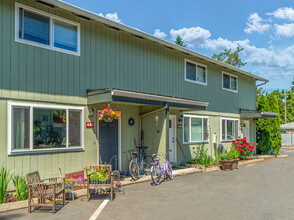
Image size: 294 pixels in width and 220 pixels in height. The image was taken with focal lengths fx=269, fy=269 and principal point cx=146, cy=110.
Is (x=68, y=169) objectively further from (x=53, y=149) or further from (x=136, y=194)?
(x=136, y=194)

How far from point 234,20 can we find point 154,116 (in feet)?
50.7

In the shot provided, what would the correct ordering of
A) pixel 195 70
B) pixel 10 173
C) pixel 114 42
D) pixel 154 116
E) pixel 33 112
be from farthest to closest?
pixel 195 70 → pixel 154 116 → pixel 114 42 → pixel 33 112 → pixel 10 173

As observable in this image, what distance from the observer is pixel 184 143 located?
12.1 meters

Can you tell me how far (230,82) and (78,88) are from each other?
10.3m

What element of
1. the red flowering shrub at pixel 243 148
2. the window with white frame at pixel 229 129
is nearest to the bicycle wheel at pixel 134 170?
the red flowering shrub at pixel 243 148

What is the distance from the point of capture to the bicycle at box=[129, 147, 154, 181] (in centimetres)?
838

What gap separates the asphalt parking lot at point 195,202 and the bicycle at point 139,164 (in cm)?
41

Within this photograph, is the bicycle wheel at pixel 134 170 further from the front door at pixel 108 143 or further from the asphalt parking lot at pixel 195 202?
the front door at pixel 108 143

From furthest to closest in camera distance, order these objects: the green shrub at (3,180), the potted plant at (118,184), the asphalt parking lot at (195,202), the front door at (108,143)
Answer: the front door at (108,143) < the potted plant at (118,184) < the green shrub at (3,180) < the asphalt parking lot at (195,202)

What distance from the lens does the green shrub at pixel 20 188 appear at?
20.6 ft

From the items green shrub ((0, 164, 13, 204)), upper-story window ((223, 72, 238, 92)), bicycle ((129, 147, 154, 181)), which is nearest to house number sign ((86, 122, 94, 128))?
bicycle ((129, 147, 154, 181))

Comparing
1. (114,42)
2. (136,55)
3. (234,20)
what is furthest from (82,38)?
(234,20)

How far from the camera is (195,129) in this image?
1283 centimetres

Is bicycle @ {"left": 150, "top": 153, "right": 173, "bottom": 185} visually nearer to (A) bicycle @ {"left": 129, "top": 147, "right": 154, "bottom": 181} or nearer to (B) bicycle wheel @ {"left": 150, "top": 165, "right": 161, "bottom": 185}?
(B) bicycle wheel @ {"left": 150, "top": 165, "right": 161, "bottom": 185}
